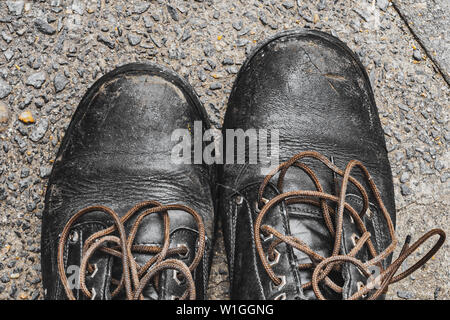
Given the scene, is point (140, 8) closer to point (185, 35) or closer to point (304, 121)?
point (185, 35)

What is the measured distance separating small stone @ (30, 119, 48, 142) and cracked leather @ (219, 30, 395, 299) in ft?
1.94

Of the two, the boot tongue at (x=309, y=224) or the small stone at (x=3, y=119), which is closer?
the boot tongue at (x=309, y=224)

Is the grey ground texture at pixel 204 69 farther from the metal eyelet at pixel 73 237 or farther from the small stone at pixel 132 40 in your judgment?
the metal eyelet at pixel 73 237

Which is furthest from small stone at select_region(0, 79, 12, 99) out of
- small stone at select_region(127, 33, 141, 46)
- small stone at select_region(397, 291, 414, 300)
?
small stone at select_region(397, 291, 414, 300)

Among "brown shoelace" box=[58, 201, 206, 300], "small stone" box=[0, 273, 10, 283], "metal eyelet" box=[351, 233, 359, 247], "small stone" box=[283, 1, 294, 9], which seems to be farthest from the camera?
"small stone" box=[283, 1, 294, 9]

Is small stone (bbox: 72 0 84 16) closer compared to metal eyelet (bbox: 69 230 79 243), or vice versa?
metal eyelet (bbox: 69 230 79 243)

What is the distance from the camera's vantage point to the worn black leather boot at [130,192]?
128cm

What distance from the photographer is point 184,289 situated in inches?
50.8

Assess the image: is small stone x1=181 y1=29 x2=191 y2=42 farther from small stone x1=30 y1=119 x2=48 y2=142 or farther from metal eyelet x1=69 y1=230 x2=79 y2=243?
metal eyelet x1=69 y1=230 x2=79 y2=243

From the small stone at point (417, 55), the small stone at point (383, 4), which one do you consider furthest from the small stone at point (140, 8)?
the small stone at point (417, 55)

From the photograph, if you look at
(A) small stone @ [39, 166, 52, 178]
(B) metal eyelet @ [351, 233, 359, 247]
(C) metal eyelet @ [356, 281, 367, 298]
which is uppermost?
(A) small stone @ [39, 166, 52, 178]

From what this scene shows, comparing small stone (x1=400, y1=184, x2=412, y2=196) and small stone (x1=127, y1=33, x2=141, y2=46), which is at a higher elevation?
small stone (x1=127, y1=33, x2=141, y2=46)

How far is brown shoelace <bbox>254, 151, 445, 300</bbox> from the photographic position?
3.98 ft

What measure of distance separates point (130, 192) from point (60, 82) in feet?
1.49
